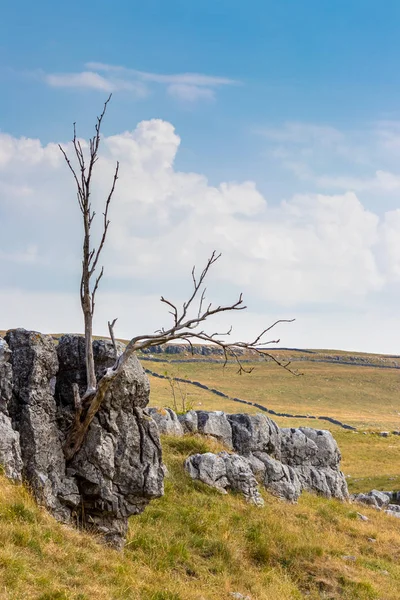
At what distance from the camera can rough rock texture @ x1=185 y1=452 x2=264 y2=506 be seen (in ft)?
67.7

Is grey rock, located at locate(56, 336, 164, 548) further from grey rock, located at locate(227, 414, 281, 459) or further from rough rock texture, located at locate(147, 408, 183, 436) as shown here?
grey rock, located at locate(227, 414, 281, 459)

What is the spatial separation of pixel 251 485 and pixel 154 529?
20.5ft

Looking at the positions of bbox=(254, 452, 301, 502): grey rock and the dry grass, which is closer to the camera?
bbox=(254, 452, 301, 502): grey rock

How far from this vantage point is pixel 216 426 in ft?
88.2

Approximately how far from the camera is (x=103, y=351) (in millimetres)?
14672

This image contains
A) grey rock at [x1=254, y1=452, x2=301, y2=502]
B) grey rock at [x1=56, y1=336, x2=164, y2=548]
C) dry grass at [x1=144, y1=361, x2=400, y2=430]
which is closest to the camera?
grey rock at [x1=56, y1=336, x2=164, y2=548]

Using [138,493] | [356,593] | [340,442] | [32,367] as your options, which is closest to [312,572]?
[356,593]

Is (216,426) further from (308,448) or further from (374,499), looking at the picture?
(374,499)

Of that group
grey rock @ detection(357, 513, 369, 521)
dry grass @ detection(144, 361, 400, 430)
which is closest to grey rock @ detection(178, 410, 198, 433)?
grey rock @ detection(357, 513, 369, 521)

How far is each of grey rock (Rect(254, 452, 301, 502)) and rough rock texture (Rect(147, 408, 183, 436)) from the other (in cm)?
364

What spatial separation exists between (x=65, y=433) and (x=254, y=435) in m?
14.3

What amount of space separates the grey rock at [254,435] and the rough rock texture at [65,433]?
12.4m

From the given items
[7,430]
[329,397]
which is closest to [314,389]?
[329,397]

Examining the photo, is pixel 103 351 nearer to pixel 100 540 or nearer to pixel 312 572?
pixel 100 540
